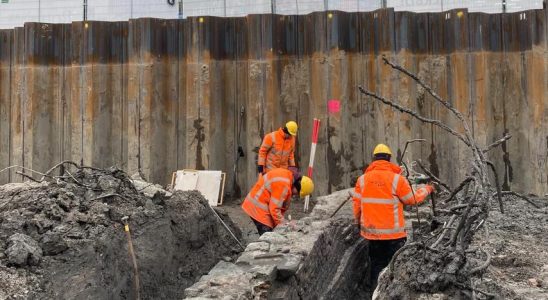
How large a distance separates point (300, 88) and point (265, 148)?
57.7 inches

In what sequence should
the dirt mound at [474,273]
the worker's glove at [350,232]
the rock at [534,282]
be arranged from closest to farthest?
the dirt mound at [474,273] → the rock at [534,282] → the worker's glove at [350,232]

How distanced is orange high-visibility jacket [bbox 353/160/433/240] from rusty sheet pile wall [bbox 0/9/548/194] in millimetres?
3132

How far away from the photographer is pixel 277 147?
8.42 m

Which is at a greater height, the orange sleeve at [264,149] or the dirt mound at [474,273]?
the orange sleeve at [264,149]

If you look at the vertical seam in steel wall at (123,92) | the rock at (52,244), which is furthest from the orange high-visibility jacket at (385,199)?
the vertical seam in steel wall at (123,92)

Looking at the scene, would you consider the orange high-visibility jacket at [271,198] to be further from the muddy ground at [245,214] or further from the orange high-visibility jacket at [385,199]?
the muddy ground at [245,214]

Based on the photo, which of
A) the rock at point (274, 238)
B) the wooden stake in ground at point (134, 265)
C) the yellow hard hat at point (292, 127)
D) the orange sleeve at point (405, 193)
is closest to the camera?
the wooden stake in ground at point (134, 265)

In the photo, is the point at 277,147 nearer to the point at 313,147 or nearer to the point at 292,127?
the point at 292,127

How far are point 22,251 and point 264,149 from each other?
4.51 metres

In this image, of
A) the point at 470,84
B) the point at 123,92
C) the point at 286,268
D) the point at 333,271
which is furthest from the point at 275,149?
the point at 286,268

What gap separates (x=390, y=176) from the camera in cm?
582

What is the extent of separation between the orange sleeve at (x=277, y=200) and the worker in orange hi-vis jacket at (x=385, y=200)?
0.99 m

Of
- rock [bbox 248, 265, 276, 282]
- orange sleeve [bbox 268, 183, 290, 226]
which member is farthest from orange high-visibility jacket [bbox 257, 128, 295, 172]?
rock [bbox 248, 265, 276, 282]

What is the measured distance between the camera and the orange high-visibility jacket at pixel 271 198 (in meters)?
6.52
